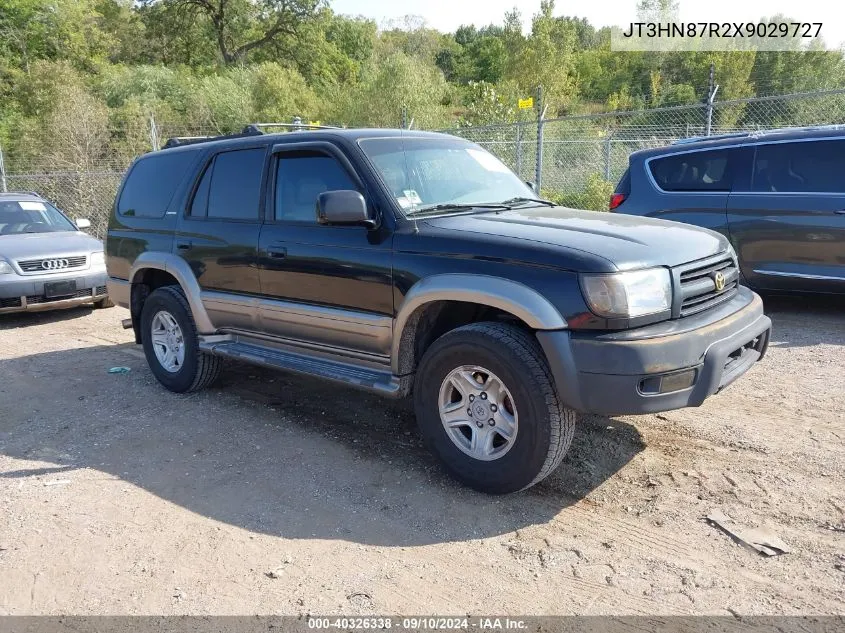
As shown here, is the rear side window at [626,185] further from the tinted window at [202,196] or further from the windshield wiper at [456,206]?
the tinted window at [202,196]

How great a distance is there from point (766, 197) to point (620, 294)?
462cm

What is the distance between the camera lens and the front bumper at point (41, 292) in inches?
315

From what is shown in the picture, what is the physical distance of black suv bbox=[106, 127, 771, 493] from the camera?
10.4 ft

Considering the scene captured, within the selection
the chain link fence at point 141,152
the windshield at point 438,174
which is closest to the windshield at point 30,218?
the chain link fence at point 141,152

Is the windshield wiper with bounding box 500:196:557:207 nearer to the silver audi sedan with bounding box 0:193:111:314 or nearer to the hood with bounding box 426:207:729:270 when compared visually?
the hood with bounding box 426:207:729:270

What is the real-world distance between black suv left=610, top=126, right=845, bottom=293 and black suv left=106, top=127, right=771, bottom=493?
3.07 metres

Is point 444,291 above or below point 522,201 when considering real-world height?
below

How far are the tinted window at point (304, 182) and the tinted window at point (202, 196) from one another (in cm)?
83

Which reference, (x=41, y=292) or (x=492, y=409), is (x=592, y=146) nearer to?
(x=41, y=292)

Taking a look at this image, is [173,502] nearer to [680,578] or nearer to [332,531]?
[332,531]

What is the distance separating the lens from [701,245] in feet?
→ 12.1

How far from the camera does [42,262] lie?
8.28m

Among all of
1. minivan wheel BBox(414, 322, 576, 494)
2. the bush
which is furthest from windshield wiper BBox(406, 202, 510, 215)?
the bush

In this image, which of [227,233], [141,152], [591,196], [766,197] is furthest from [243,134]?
[141,152]
